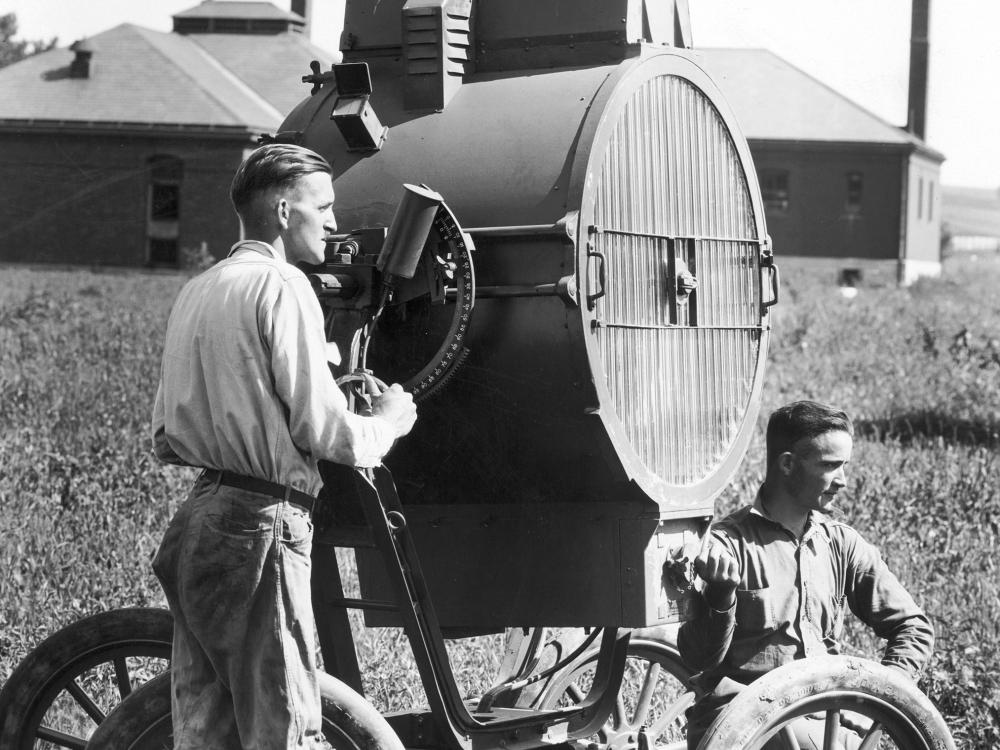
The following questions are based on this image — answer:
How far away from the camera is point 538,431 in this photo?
4.40m

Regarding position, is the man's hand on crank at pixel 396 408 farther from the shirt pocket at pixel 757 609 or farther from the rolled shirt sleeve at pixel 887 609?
the rolled shirt sleeve at pixel 887 609

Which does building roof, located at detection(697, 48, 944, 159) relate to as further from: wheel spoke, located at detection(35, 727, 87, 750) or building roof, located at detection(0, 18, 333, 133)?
wheel spoke, located at detection(35, 727, 87, 750)

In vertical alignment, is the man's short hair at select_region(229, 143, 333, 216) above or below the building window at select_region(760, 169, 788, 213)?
above

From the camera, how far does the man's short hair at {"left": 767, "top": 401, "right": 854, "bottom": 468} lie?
444 cm

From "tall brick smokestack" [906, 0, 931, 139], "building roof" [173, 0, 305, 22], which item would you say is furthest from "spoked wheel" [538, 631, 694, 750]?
"tall brick smokestack" [906, 0, 931, 139]

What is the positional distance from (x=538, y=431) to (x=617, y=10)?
1351 millimetres

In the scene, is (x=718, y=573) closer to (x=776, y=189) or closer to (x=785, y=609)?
(x=785, y=609)

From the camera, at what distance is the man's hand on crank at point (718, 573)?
4152mm

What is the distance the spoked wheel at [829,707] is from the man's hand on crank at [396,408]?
3.79ft

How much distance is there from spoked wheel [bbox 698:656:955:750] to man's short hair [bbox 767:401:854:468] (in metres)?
0.72

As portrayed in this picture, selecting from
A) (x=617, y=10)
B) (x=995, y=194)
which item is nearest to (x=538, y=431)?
(x=617, y=10)

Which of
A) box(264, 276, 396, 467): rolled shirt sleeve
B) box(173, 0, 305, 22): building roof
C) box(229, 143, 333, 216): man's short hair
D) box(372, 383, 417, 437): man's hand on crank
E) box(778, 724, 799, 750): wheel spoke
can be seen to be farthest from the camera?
box(173, 0, 305, 22): building roof

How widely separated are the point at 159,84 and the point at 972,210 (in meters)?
105

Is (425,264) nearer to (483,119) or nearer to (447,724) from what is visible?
(483,119)
